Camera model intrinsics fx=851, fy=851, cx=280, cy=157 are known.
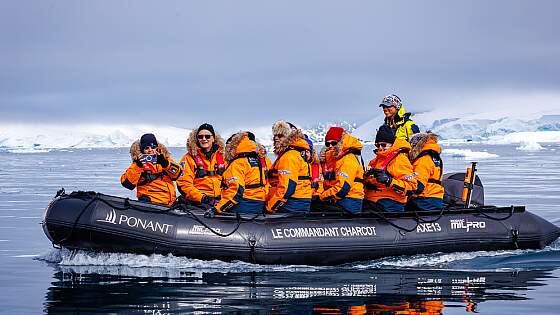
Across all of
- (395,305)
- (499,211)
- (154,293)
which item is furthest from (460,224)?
(154,293)

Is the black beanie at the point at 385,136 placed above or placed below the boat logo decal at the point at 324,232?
above

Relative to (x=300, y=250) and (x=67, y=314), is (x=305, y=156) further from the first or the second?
(x=67, y=314)

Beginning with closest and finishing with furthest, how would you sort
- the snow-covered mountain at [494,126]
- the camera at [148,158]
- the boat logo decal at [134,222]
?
the boat logo decal at [134,222] < the camera at [148,158] < the snow-covered mountain at [494,126]

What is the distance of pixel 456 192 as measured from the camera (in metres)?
12.0

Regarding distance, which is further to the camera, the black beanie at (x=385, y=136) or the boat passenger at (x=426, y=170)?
the boat passenger at (x=426, y=170)

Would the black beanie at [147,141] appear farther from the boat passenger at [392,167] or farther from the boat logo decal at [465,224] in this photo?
the boat logo decal at [465,224]

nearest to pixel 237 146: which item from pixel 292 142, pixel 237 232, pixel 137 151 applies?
pixel 292 142

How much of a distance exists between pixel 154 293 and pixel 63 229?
187 centimetres

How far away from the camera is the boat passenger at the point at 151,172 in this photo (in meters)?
10.1

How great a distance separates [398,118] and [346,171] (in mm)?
1910

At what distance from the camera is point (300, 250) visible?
32.3 ft

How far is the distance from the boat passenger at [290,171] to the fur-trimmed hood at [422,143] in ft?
4.80

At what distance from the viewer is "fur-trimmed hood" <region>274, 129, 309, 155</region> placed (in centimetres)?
980

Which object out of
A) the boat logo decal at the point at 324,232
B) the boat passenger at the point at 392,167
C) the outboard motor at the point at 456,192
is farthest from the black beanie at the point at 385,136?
the outboard motor at the point at 456,192
